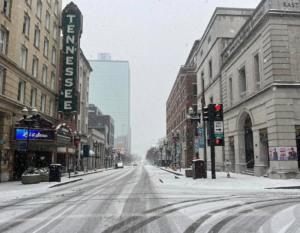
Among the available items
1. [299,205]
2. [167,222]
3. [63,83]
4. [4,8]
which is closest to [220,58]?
[63,83]

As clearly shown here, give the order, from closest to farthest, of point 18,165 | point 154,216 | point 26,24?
point 154,216
point 18,165
point 26,24

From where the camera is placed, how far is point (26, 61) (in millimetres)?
24062

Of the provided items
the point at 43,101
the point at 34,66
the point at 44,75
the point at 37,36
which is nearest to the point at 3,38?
the point at 34,66

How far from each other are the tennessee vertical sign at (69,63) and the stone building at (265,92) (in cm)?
1793

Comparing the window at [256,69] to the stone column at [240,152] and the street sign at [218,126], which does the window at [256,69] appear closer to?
the stone column at [240,152]

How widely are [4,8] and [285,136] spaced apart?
2372 centimetres

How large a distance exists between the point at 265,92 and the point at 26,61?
826 inches

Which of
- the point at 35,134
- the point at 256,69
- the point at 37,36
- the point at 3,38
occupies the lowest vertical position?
the point at 35,134

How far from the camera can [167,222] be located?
639 cm

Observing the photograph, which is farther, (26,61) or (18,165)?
(26,61)

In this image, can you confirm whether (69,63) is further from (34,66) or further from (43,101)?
(43,101)

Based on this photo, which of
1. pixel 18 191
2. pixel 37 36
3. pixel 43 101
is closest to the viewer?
pixel 18 191

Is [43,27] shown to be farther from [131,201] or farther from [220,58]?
[131,201]

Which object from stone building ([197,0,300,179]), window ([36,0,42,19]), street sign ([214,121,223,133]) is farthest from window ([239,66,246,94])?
window ([36,0,42,19])
